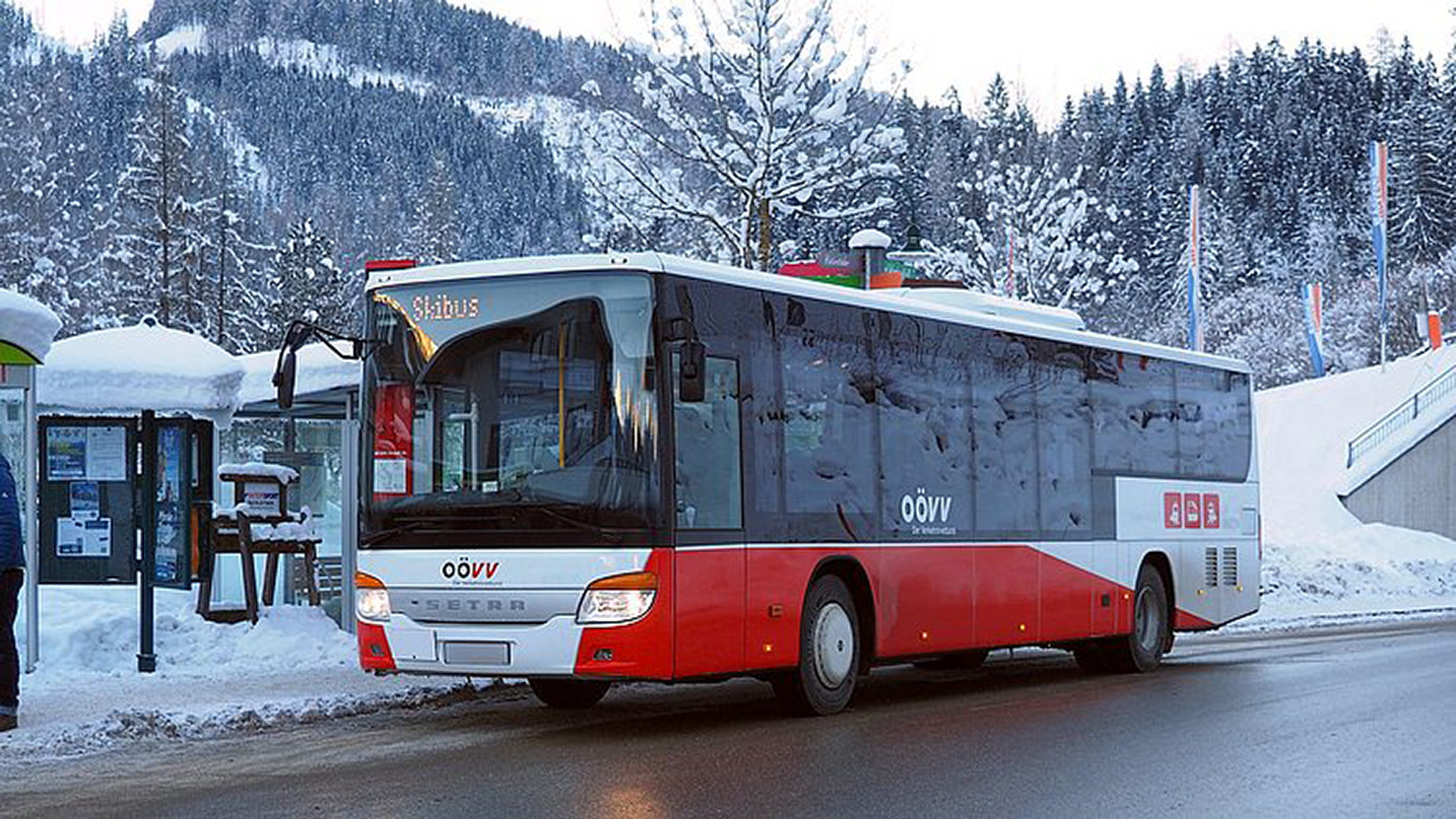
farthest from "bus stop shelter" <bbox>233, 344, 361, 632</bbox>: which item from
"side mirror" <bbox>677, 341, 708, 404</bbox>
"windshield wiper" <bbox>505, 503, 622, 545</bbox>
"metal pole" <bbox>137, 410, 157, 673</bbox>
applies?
"side mirror" <bbox>677, 341, 708, 404</bbox>

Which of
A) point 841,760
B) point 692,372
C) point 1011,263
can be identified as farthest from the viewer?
point 1011,263

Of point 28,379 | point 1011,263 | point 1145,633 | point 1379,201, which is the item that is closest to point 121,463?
point 28,379

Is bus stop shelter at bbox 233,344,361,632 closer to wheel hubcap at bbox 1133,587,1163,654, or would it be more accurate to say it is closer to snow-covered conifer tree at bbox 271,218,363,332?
wheel hubcap at bbox 1133,587,1163,654

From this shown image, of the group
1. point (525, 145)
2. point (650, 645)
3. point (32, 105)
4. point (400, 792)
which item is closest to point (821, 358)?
point (650, 645)

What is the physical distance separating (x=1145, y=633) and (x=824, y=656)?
19.2ft

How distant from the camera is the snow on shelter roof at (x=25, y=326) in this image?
14.8 metres

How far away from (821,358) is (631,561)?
2563mm

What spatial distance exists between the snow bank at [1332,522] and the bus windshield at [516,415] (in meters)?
18.0

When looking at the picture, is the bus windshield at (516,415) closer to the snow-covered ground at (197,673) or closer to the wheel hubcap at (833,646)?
the snow-covered ground at (197,673)

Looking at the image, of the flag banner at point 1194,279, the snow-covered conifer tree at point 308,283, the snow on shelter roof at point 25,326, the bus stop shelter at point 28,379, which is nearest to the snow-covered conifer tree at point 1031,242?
the flag banner at point 1194,279

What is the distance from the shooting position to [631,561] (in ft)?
39.8

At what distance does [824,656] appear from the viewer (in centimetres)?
1366

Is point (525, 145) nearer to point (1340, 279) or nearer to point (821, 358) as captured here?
point (1340, 279)

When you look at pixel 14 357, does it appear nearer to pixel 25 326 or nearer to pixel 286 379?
pixel 25 326
